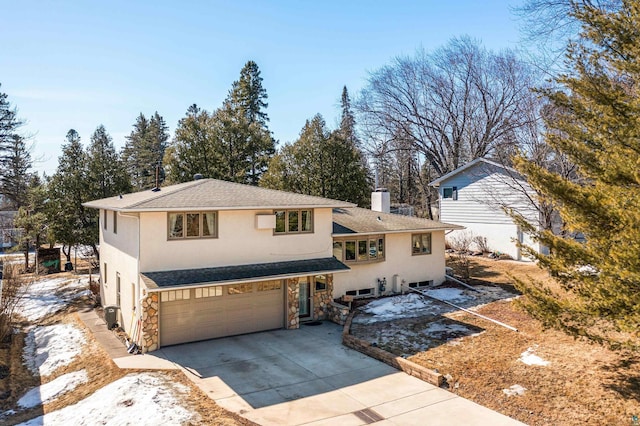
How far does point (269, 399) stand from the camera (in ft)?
30.1

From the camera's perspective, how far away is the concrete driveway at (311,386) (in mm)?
8320

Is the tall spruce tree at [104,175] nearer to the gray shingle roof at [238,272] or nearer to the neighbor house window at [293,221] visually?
the neighbor house window at [293,221]

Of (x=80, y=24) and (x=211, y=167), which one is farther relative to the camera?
Answer: (x=211, y=167)

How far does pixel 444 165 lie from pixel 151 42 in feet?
78.4

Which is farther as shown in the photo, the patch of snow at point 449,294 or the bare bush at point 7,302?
the patch of snow at point 449,294

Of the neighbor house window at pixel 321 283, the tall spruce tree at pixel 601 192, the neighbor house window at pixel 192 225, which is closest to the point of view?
the tall spruce tree at pixel 601 192

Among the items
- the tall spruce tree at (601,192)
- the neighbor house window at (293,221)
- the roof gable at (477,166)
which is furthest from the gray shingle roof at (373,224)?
the tall spruce tree at (601,192)

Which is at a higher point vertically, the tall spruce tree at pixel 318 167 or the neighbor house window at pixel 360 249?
the tall spruce tree at pixel 318 167

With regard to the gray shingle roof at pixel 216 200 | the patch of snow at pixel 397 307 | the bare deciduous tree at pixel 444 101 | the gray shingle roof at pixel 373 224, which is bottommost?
the patch of snow at pixel 397 307

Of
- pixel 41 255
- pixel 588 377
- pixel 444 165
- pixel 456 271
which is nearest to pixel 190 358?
pixel 588 377

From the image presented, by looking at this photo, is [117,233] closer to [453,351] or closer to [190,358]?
[190,358]

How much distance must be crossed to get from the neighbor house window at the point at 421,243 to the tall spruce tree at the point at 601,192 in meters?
9.44

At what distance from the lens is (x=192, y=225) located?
13.1 metres

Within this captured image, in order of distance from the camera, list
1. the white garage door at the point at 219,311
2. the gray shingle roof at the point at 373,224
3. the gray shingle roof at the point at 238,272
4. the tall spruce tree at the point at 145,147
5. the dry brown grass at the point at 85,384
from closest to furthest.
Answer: the dry brown grass at the point at 85,384 < the gray shingle roof at the point at 238,272 < the white garage door at the point at 219,311 < the gray shingle roof at the point at 373,224 < the tall spruce tree at the point at 145,147
